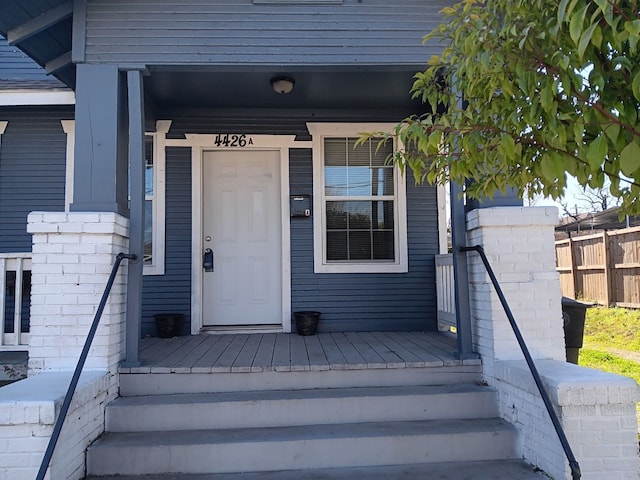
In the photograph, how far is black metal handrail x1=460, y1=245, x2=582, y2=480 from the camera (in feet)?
6.52

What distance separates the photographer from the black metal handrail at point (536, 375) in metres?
1.99

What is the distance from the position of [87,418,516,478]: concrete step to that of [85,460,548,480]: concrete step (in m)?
0.03

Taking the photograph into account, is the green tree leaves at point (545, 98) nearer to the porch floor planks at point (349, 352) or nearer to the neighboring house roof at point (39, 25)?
the porch floor planks at point (349, 352)

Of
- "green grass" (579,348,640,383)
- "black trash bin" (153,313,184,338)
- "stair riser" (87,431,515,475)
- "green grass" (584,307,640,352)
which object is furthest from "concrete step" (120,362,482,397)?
"green grass" (584,307,640,352)

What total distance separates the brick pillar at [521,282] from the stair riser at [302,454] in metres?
0.60

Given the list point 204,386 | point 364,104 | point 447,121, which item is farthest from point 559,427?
point 364,104

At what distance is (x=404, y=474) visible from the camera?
2471 millimetres

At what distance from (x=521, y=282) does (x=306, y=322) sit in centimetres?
207

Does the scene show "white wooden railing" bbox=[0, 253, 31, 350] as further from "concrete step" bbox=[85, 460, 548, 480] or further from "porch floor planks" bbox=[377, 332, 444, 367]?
"porch floor planks" bbox=[377, 332, 444, 367]

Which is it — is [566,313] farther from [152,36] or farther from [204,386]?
[152,36]

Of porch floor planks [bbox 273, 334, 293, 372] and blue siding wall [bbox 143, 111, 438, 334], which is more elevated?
blue siding wall [bbox 143, 111, 438, 334]

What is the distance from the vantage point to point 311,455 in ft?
8.43

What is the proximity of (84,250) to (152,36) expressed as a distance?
1.64 metres

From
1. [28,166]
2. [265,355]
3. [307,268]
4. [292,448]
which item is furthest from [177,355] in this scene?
[28,166]
